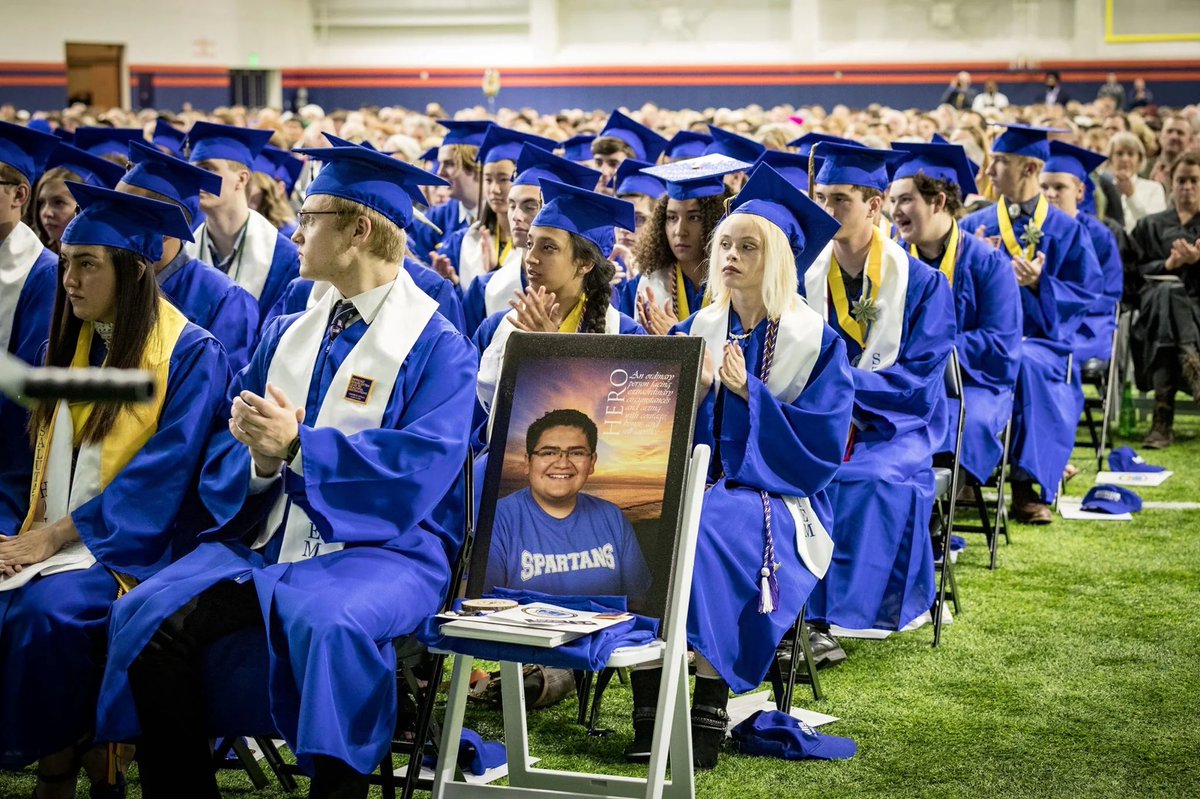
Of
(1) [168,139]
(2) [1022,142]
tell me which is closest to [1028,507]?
(2) [1022,142]

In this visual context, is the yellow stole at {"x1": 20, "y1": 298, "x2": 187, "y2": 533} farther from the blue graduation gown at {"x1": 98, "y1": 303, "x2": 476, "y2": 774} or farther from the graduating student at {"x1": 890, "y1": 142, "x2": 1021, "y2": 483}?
the graduating student at {"x1": 890, "y1": 142, "x2": 1021, "y2": 483}

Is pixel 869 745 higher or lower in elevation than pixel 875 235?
lower

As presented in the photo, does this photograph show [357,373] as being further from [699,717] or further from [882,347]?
[882,347]

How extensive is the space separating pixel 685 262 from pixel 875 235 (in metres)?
0.82

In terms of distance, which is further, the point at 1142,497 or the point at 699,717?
the point at 1142,497

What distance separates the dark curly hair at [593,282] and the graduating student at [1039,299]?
3.25 m

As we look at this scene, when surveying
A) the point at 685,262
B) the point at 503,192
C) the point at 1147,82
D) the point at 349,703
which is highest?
the point at 1147,82

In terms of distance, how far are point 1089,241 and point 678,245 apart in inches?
139

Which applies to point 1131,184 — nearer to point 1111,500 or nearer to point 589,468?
point 1111,500

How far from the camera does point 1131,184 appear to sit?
11.9 meters

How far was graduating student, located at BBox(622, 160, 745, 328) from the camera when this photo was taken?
19.1 ft

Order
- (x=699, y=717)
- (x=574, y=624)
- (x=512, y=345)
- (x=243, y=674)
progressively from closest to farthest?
(x=574, y=624) < (x=243, y=674) < (x=512, y=345) < (x=699, y=717)

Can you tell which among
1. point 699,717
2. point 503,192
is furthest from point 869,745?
point 503,192

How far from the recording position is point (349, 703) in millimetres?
3473
